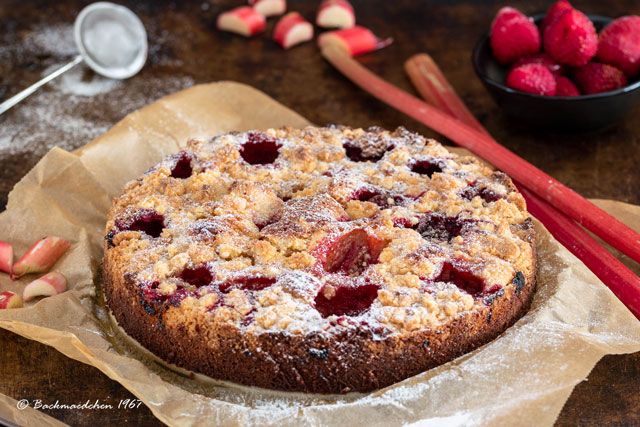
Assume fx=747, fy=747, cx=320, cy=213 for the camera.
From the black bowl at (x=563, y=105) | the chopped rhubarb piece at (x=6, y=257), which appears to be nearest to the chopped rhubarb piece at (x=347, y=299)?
the chopped rhubarb piece at (x=6, y=257)

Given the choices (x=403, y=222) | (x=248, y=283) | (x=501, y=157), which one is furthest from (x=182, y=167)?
(x=501, y=157)

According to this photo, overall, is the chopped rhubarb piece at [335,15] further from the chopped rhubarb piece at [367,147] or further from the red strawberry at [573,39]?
the chopped rhubarb piece at [367,147]

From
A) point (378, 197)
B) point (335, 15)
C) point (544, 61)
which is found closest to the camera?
point (378, 197)

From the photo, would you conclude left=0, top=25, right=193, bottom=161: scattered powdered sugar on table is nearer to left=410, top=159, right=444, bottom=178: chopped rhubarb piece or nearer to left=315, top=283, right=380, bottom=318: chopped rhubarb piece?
left=410, top=159, right=444, bottom=178: chopped rhubarb piece

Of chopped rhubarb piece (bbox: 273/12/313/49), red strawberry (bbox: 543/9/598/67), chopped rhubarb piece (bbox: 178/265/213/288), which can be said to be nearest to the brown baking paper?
chopped rhubarb piece (bbox: 178/265/213/288)

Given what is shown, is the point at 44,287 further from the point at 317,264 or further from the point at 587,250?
the point at 587,250
